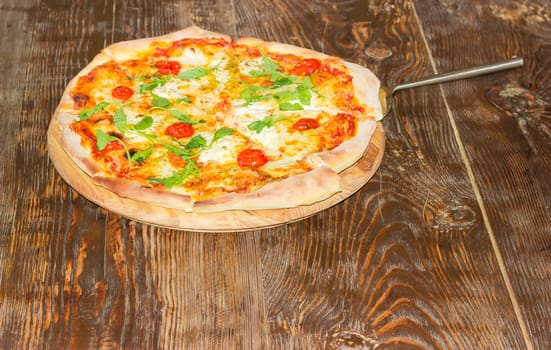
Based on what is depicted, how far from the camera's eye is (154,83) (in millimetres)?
3986

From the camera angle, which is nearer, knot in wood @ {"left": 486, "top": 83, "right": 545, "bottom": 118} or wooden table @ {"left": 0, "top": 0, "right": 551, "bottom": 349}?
wooden table @ {"left": 0, "top": 0, "right": 551, "bottom": 349}

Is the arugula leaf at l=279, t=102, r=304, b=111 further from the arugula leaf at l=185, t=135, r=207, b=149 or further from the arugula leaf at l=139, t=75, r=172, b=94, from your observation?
the arugula leaf at l=139, t=75, r=172, b=94

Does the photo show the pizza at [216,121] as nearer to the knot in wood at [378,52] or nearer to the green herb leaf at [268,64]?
the green herb leaf at [268,64]

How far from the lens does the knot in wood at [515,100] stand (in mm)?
4359

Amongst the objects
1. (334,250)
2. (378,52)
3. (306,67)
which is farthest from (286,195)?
(378,52)

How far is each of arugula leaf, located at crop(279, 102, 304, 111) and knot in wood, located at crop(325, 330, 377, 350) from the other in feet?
4.28

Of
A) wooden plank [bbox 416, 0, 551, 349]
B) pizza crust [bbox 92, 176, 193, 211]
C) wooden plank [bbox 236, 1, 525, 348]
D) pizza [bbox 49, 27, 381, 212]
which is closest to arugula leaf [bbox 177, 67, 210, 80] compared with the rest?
pizza [bbox 49, 27, 381, 212]

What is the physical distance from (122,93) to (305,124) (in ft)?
3.25

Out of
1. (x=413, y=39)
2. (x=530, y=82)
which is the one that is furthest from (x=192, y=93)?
(x=530, y=82)

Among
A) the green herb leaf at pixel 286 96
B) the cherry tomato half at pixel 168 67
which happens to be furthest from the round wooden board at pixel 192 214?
the cherry tomato half at pixel 168 67

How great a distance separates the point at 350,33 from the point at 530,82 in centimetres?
119

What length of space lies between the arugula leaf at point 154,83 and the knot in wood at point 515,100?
192 centimetres

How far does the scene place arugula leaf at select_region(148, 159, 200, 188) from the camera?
3.42 m

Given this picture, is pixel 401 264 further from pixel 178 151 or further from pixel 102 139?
pixel 102 139
